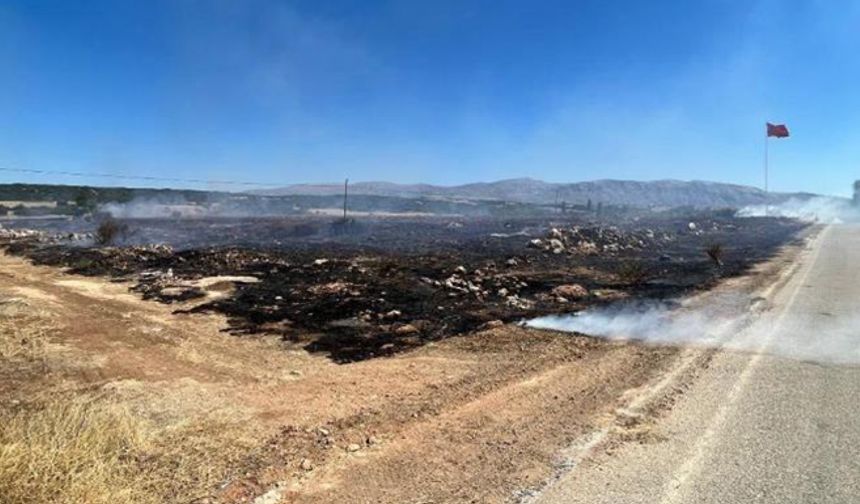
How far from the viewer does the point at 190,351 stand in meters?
8.46

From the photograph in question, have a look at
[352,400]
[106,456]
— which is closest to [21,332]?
[106,456]

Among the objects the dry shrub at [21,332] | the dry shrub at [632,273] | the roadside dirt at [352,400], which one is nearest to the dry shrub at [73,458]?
the roadside dirt at [352,400]

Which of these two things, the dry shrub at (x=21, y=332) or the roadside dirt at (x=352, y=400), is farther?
the dry shrub at (x=21, y=332)

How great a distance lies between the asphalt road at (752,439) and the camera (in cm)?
412

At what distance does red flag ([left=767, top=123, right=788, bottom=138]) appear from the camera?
53.8m

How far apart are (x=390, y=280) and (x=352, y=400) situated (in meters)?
9.46

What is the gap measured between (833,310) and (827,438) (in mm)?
7173

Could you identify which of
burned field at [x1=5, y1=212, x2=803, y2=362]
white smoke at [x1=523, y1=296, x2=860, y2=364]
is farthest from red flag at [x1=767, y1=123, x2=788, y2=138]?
white smoke at [x1=523, y1=296, x2=860, y2=364]

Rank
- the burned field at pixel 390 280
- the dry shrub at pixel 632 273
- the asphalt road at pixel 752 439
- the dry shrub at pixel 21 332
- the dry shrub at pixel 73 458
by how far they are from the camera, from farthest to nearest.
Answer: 1. the dry shrub at pixel 632 273
2. the burned field at pixel 390 280
3. the dry shrub at pixel 21 332
4. the asphalt road at pixel 752 439
5. the dry shrub at pixel 73 458

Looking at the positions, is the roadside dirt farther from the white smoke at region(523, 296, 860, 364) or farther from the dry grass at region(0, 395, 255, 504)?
the white smoke at region(523, 296, 860, 364)

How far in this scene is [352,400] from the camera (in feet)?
20.5

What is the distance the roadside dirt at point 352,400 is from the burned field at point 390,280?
1.13m

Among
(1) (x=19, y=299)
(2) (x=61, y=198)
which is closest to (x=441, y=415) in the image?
(1) (x=19, y=299)

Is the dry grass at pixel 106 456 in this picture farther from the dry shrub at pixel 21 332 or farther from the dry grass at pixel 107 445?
the dry shrub at pixel 21 332
